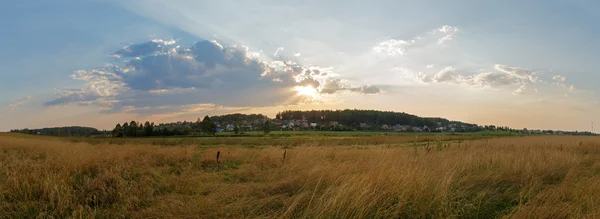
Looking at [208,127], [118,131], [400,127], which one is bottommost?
[400,127]

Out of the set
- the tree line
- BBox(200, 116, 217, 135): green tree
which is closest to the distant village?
the tree line

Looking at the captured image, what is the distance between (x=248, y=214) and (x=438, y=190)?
8.80 ft

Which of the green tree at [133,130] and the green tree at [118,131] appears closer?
the green tree at [118,131]

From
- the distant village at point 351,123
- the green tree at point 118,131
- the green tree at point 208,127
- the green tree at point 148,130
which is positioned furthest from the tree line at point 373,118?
the green tree at point 118,131

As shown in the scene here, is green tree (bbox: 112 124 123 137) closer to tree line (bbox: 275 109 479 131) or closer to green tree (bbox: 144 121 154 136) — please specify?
green tree (bbox: 144 121 154 136)

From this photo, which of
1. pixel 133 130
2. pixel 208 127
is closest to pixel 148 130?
pixel 133 130

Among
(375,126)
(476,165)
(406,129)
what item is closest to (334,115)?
(375,126)

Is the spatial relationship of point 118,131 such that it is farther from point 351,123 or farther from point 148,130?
point 351,123

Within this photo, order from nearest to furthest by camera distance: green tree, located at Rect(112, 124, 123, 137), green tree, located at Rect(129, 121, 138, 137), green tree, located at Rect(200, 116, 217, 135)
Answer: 1. green tree, located at Rect(112, 124, 123, 137)
2. green tree, located at Rect(129, 121, 138, 137)
3. green tree, located at Rect(200, 116, 217, 135)

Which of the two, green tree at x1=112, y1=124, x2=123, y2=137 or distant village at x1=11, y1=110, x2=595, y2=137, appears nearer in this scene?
green tree at x1=112, y1=124, x2=123, y2=137

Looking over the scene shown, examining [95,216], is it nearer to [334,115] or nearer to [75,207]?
[75,207]

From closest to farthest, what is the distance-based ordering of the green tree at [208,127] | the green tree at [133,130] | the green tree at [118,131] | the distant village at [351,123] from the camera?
the green tree at [118,131] → the green tree at [133,130] → the green tree at [208,127] → the distant village at [351,123]

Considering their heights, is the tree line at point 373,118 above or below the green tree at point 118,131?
above

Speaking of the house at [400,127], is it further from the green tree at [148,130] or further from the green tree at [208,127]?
the green tree at [148,130]
